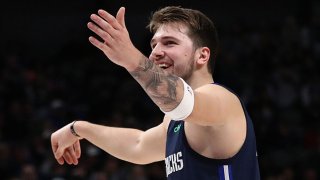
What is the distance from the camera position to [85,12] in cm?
1372

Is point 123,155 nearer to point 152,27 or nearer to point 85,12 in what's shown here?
point 152,27

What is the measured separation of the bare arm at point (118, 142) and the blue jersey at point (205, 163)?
64 cm

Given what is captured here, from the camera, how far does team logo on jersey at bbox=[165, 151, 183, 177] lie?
350 centimetres

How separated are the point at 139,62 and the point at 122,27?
0.17 meters

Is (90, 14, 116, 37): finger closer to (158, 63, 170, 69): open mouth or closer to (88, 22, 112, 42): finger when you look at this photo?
(88, 22, 112, 42): finger

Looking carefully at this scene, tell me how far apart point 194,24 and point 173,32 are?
15cm

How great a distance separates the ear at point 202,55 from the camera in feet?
11.9

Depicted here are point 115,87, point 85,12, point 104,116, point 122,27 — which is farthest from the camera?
point 85,12

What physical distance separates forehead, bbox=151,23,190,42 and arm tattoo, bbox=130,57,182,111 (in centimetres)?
57

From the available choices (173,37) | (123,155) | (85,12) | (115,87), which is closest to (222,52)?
(115,87)

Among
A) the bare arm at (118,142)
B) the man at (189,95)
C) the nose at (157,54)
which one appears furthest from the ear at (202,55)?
the bare arm at (118,142)

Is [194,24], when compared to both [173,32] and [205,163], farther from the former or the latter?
[205,163]

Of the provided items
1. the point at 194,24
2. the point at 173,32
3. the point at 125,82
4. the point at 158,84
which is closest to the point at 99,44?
the point at 158,84

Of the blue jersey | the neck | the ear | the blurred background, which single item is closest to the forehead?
the ear
